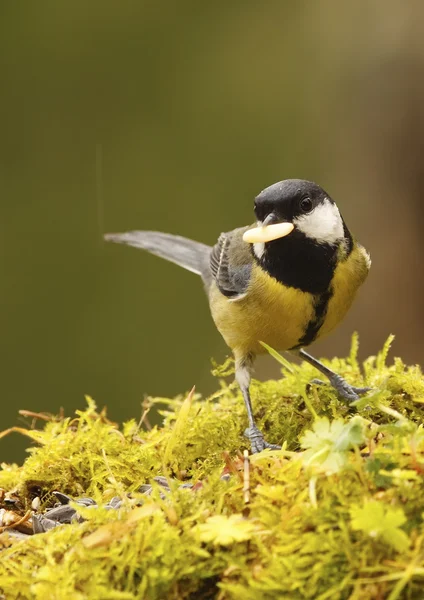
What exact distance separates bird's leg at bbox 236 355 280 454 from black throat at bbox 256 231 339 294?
0.38 m

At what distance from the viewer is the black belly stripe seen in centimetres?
229

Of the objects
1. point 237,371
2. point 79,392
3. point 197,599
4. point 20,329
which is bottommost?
point 197,599

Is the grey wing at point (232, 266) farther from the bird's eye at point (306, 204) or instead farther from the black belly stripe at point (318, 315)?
the bird's eye at point (306, 204)

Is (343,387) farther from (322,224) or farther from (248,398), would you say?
(322,224)

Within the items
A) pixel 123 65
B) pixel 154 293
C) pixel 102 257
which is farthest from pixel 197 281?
pixel 123 65

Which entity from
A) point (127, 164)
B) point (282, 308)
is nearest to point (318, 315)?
point (282, 308)

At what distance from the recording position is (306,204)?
7.09 feet

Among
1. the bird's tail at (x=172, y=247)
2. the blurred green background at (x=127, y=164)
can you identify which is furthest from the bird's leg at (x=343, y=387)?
the blurred green background at (x=127, y=164)

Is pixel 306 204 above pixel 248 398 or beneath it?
above

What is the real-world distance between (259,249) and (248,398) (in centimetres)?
51

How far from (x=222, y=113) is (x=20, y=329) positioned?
2738 millimetres

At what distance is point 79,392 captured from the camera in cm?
620

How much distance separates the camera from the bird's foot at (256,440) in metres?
2.03

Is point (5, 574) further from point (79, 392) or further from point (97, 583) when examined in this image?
point (79, 392)
